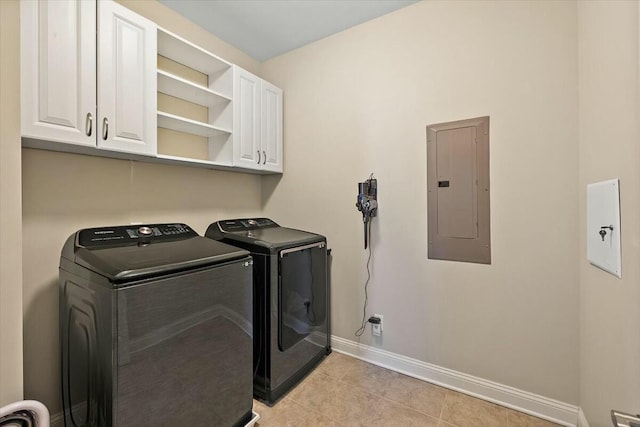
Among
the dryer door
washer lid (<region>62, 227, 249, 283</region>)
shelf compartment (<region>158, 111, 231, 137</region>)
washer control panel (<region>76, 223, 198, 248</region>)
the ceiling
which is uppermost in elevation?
the ceiling

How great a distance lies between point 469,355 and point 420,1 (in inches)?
99.5

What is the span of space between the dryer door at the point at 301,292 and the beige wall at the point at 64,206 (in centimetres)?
96

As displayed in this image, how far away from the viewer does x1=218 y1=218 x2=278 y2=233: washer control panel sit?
2150 mm

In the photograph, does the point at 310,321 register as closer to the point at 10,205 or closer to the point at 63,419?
the point at 63,419

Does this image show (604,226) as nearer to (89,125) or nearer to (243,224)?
(243,224)

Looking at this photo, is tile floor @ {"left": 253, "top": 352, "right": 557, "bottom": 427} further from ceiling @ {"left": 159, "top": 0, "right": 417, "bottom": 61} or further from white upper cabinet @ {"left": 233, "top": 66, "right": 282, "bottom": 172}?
ceiling @ {"left": 159, "top": 0, "right": 417, "bottom": 61}

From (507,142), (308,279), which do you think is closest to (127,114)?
(308,279)

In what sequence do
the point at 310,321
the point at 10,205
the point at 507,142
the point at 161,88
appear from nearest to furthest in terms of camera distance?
the point at 10,205, the point at 507,142, the point at 161,88, the point at 310,321

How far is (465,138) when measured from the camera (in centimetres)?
184

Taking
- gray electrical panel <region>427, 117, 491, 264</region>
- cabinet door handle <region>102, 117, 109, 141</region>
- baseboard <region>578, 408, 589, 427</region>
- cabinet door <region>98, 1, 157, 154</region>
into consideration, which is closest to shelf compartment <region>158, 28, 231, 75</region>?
cabinet door <region>98, 1, 157, 154</region>

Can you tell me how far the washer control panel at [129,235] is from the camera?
1447mm

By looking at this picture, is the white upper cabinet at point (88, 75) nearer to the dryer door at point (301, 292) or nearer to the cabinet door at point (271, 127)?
the cabinet door at point (271, 127)

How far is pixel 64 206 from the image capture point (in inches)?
61.9

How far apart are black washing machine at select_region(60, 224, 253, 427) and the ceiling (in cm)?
174
